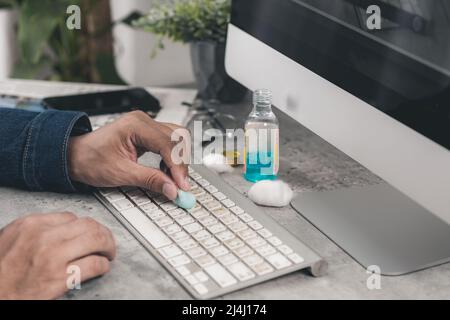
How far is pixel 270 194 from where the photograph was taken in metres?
0.87

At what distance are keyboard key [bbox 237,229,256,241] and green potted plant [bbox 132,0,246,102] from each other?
1.74ft

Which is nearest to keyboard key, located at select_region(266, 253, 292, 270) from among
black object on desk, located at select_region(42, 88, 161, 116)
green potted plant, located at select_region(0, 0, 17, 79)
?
black object on desk, located at select_region(42, 88, 161, 116)

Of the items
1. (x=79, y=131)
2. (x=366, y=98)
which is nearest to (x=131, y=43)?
(x=79, y=131)

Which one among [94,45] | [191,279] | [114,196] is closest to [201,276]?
[191,279]

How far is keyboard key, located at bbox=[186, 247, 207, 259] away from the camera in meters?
0.72

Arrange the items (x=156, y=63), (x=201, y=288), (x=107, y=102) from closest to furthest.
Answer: (x=201, y=288)
(x=107, y=102)
(x=156, y=63)

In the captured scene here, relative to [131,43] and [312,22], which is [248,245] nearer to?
[312,22]

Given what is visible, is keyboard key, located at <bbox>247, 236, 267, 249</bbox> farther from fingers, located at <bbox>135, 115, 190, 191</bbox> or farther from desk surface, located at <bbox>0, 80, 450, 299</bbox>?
fingers, located at <bbox>135, 115, 190, 191</bbox>

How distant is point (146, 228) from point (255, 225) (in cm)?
12

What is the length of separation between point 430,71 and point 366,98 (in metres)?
0.10

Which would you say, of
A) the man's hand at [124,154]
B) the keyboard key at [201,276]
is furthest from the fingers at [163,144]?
the keyboard key at [201,276]

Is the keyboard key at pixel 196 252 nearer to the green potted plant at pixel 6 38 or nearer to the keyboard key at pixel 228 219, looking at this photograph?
the keyboard key at pixel 228 219

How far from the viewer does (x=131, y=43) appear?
5.23ft

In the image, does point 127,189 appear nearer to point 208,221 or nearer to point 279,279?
point 208,221
